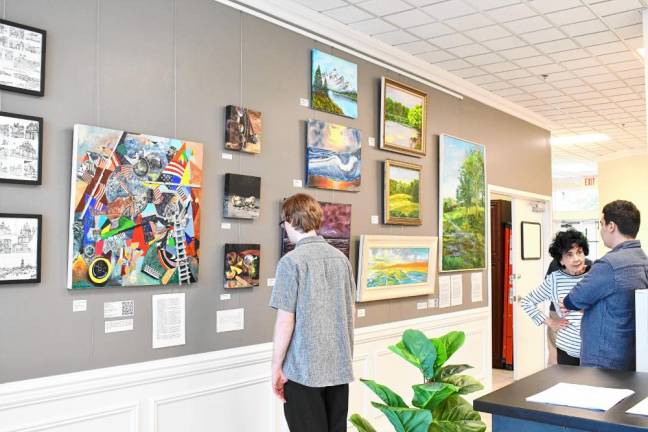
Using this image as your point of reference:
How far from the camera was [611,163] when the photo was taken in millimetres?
9383

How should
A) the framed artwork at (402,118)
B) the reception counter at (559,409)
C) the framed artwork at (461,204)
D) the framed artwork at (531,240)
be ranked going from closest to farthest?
the reception counter at (559,409)
the framed artwork at (402,118)
the framed artwork at (461,204)
the framed artwork at (531,240)

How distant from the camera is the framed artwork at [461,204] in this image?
532 centimetres

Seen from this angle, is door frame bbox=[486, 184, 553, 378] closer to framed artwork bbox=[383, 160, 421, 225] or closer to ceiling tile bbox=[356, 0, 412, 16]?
framed artwork bbox=[383, 160, 421, 225]

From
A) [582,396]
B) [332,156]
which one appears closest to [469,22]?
[332,156]

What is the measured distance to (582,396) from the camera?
192cm

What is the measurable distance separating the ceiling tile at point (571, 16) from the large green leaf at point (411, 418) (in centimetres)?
315

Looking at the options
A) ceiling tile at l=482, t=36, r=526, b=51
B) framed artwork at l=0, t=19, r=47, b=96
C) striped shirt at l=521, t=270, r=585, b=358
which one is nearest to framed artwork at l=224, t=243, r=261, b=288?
framed artwork at l=0, t=19, r=47, b=96

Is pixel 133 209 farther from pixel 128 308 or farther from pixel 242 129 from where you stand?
pixel 242 129

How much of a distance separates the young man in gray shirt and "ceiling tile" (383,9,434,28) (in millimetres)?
1759

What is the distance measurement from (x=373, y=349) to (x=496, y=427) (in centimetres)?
256

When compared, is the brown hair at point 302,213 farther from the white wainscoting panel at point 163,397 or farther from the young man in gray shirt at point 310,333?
the white wainscoting panel at point 163,397

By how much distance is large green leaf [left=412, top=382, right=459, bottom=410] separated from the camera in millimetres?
1763

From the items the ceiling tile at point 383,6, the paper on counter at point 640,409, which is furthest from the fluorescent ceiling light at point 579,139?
the paper on counter at point 640,409

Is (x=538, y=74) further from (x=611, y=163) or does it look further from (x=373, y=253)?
(x=611, y=163)
